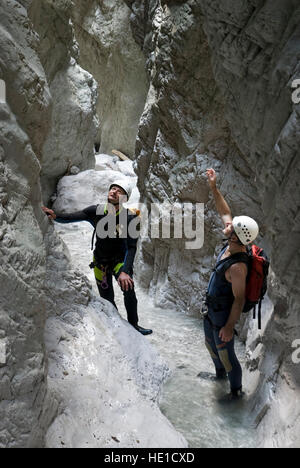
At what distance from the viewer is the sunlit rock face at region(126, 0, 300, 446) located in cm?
287

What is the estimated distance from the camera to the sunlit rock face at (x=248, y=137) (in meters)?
2.87

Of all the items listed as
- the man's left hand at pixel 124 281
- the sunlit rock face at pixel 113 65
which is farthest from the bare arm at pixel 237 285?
the sunlit rock face at pixel 113 65

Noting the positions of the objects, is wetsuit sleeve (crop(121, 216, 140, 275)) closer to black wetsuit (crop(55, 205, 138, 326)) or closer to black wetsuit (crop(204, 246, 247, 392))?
black wetsuit (crop(55, 205, 138, 326))

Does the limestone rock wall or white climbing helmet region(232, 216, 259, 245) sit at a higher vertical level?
the limestone rock wall

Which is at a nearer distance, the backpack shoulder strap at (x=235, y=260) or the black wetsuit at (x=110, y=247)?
the backpack shoulder strap at (x=235, y=260)

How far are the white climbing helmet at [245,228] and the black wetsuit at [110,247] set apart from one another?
140cm

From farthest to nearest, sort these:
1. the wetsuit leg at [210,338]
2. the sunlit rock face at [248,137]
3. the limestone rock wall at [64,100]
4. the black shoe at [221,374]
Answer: the limestone rock wall at [64,100] → the black shoe at [221,374] → the wetsuit leg at [210,338] → the sunlit rock face at [248,137]

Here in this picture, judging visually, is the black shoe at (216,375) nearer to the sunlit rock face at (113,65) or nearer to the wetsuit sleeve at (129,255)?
the wetsuit sleeve at (129,255)

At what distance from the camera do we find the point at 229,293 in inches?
138

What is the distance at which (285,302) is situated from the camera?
121 inches

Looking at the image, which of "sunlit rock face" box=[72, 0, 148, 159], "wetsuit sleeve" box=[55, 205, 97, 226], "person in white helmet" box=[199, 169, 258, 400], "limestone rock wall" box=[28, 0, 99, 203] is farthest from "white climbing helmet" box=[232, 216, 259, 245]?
"sunlit rock face" box=[72, 0, 148, 159]

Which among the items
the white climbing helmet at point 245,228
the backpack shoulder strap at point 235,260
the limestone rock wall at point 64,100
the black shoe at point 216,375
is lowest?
the black shoe at point 216,375

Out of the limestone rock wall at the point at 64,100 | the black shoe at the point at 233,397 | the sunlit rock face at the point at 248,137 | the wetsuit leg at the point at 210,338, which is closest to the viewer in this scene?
the sunlit rock face at the point at 248,137

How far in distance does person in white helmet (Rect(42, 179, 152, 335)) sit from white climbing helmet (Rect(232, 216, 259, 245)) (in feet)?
4.55
